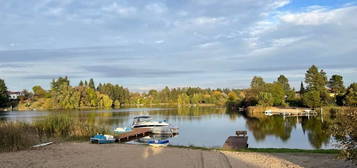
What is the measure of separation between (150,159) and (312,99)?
61.3 m

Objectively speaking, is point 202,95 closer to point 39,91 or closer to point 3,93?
point 39,91

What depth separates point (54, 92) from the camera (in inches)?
3930

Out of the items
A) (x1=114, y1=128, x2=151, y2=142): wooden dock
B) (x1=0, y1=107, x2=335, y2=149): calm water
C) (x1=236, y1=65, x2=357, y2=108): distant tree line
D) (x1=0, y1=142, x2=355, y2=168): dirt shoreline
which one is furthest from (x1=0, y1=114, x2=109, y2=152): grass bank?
(x1=236, y1=65, x2=357, y2=108): distant tree line

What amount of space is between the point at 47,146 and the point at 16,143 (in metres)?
1.49

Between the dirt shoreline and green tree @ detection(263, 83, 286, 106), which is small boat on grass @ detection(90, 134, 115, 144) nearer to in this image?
the dirt shoreline

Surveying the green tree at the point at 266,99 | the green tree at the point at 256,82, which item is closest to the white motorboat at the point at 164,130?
the green tree at the point at 266,99

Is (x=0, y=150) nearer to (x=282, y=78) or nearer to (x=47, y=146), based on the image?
(x=47, y=146)

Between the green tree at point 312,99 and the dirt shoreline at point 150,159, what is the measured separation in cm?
5690

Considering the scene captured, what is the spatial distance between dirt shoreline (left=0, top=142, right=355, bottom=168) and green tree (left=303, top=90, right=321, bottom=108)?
56.9m

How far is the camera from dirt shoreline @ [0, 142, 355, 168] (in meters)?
11.1

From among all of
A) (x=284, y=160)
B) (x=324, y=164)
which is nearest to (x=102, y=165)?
(x=284, y=160)

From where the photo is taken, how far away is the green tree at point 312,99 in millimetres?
65688

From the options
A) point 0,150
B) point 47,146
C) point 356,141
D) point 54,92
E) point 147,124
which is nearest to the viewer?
point 356,141

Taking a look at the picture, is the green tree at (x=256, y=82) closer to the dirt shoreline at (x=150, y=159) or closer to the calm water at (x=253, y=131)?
the calm water at (x=253, y=131)
